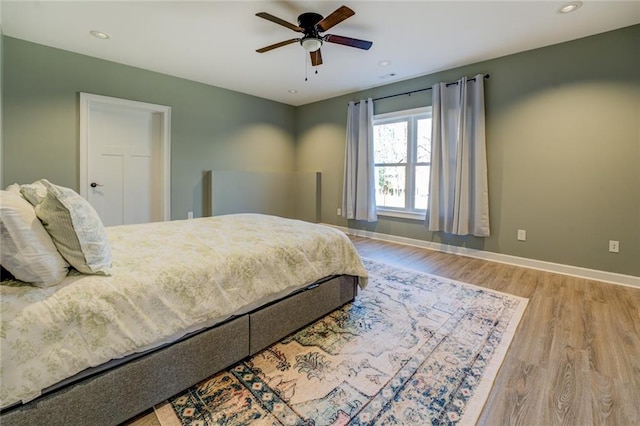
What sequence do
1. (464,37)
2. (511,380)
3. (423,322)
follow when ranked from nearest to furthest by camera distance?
1. (511,380)
2. (423,322)
3. (464,37)

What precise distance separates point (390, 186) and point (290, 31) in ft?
9.16

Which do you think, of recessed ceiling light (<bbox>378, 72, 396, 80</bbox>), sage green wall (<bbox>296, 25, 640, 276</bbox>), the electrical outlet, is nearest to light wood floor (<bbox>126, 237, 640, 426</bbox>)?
the electrical outlet

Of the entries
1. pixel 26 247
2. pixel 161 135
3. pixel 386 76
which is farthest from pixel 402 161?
pixel 26 247

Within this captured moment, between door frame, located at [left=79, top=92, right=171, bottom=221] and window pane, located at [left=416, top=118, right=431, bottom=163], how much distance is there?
12.4ft

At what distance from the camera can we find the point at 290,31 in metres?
3.08

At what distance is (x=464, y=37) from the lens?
3115mm

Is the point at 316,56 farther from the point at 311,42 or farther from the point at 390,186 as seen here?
the point at 390,186

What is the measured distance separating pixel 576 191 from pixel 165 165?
5251 mm

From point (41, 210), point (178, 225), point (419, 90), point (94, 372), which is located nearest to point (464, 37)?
point (419, 90)

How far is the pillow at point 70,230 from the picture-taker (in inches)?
47.2

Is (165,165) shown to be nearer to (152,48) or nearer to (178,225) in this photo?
(152,48)

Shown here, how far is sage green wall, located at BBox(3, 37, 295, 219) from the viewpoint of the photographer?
3211 millimetres

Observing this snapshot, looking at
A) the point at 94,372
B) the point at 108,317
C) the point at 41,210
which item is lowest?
the point at 94,372

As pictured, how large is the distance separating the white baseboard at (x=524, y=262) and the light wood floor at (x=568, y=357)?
13 cm
